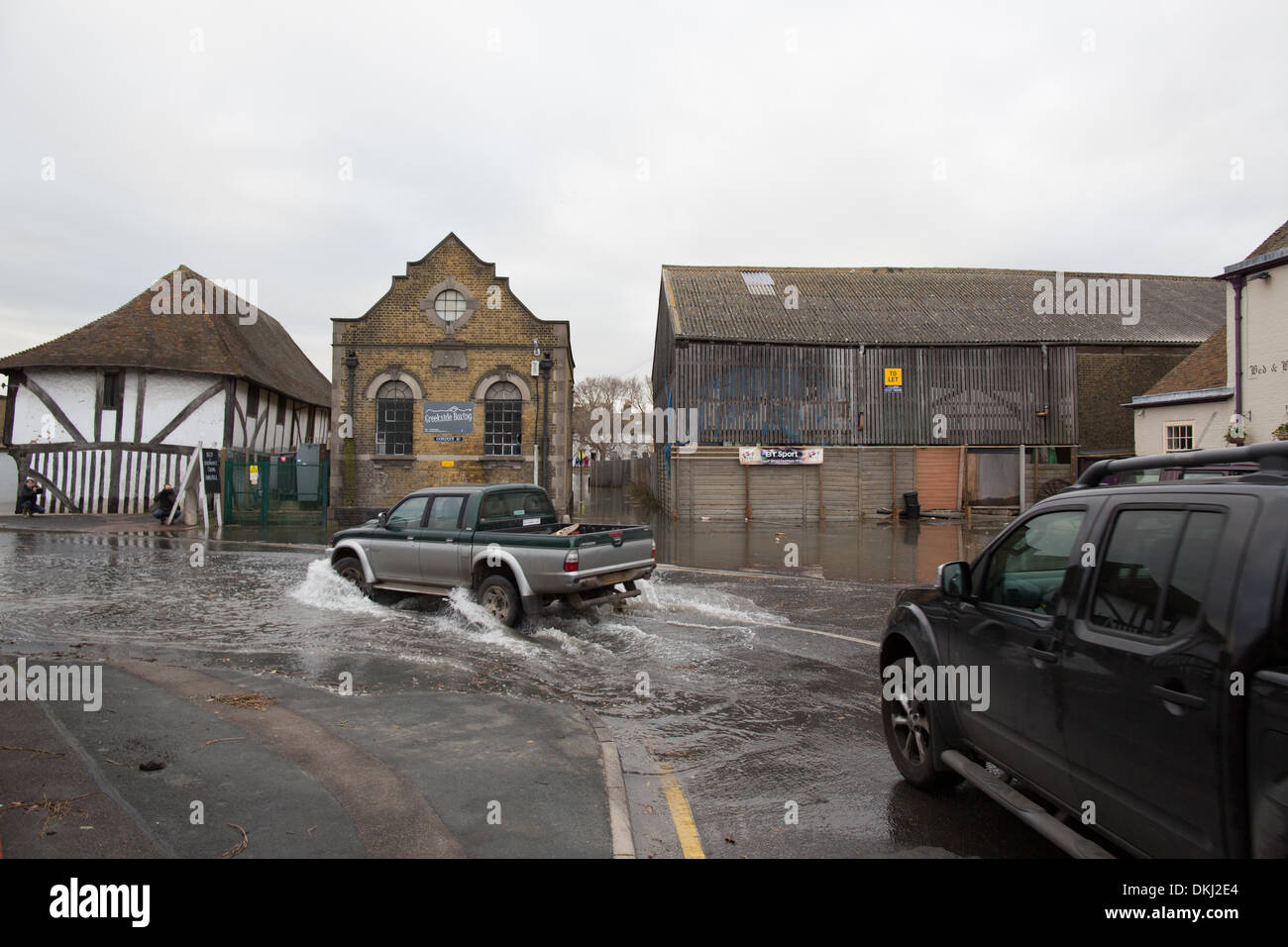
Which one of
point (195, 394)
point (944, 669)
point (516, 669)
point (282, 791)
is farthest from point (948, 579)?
point (195, 394)

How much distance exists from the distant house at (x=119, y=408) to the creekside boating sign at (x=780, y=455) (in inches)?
646

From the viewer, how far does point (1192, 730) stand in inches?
98.7

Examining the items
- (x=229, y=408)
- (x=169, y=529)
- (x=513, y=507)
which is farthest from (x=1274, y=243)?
(x=229, y=408)

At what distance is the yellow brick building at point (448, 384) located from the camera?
75.2 ft

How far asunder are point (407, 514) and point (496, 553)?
1.86m

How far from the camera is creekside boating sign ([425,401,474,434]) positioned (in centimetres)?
2297

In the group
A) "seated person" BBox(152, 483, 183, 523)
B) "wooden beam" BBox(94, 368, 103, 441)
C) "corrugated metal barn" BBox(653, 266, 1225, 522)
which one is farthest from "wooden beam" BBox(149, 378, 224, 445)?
"corrugated metal barn" BBox(653, 266, 1225, 522)

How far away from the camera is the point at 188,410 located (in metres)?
26.2

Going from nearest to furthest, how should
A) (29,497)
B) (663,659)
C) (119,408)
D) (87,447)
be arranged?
1. (663,659)
2. (29,497)
3. (87,447)
4. (119,408)

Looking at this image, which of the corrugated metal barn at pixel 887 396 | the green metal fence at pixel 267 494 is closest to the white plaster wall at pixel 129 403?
the green metal fence at pixel 267 494

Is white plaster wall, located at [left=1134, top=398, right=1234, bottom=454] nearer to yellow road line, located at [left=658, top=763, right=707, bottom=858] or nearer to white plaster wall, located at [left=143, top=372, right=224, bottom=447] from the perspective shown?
yellow road line, located at [left=658, top=763, right=707, bottom=858]

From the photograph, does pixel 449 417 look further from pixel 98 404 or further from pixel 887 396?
pixel 887 396

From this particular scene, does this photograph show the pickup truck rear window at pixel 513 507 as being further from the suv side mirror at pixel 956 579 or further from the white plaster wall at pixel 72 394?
the white plaster wall at pixel 72 394
